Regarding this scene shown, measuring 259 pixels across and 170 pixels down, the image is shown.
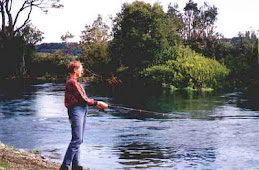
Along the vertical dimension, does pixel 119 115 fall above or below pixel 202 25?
below

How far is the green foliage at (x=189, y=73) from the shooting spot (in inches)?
1459

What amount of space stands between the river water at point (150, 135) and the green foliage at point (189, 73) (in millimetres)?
13165

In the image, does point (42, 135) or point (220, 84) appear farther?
point (220, 84)

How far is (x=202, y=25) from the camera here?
6294cm

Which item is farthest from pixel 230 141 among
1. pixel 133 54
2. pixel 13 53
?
pixel 13 53

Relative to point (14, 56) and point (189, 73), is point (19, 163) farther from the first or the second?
point (14, 56)

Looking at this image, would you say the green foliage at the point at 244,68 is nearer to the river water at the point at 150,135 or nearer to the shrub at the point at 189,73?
the shrub at the point at 189,73

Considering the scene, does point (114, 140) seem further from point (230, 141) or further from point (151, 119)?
point (151, 119)

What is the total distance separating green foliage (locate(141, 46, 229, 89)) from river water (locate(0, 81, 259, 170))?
13165 millimetres

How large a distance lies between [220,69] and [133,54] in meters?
8.11

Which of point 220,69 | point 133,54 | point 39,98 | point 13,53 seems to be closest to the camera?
point 39,98

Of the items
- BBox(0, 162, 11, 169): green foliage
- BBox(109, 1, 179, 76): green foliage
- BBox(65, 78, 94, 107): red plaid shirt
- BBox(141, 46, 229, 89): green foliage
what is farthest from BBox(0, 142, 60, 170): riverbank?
BBox(109, 1, 179, 76): green foliage

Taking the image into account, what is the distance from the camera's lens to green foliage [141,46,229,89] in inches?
1459

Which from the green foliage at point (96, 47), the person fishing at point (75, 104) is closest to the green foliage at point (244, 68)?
the green foliage at point (96, 47)
